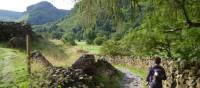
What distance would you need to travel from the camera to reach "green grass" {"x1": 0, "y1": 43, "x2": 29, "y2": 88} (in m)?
16.4

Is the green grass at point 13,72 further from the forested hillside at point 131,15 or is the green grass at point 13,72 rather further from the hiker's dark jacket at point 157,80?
the hiker's dark jacket at point 157,80

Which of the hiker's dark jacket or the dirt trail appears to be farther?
the dirt trail

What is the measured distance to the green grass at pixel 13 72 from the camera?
16.4m

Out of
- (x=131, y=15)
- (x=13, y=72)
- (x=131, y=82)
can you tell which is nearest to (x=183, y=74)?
(x=131, y=15)

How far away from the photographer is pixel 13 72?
60.6 ft

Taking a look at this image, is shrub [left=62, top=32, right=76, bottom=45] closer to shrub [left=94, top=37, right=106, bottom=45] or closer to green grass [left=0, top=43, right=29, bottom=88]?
shrub [left=94, top=37, right=106, bottom=45]

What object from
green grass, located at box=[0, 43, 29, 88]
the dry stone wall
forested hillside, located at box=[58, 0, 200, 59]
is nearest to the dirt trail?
the dry stone wall

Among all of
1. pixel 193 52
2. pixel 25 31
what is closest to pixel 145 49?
pixel 25 31

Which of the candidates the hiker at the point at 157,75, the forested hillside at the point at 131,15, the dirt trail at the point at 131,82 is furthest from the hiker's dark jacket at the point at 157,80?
the dirt trail at the point at 131,82

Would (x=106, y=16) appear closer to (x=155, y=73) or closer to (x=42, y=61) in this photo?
(x=155, y=73)

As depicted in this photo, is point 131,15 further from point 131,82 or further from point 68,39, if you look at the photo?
point 68,39

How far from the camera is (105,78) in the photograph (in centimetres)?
2566

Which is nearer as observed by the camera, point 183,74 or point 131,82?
point 183,74

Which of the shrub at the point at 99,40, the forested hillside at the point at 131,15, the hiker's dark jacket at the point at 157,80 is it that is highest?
the forested hillside at the point at 131,15
